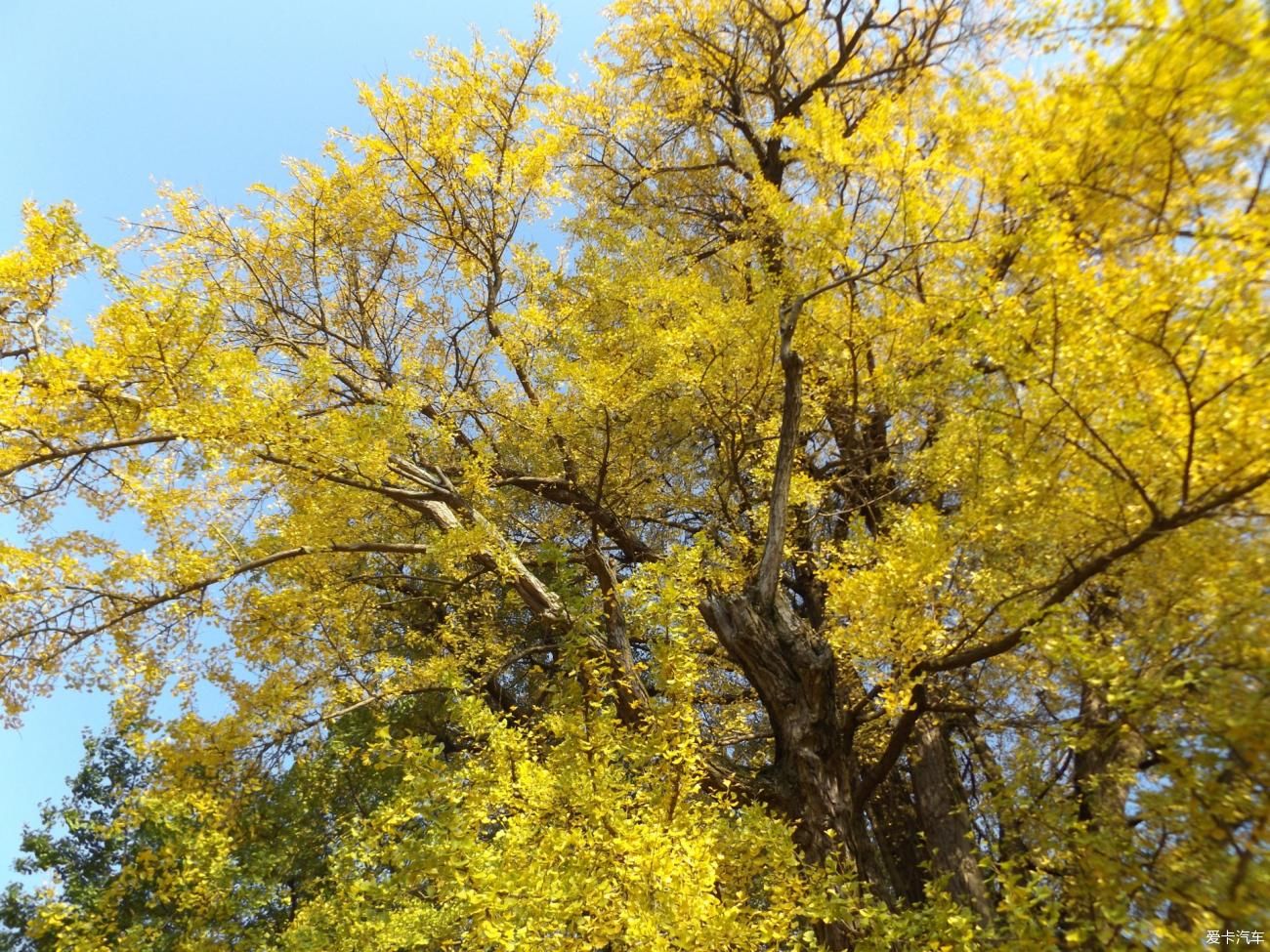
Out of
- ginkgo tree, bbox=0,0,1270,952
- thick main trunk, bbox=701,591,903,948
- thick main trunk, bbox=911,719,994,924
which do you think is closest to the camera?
ginkgo tree, bbox=0,0,1270,952

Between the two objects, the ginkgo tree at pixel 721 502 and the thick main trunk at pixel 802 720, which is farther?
the thick main trunk at pixel 802 720

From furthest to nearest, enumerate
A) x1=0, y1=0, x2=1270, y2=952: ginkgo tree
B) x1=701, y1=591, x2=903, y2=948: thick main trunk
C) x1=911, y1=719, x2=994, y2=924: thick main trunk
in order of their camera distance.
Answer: x1=911, y1=719, x2=994, y2=924: thick main trunk, x1=701, y1=591, x2=903, y2=948: thick main trunk, x1=0, y1=0, x2=1270, y2=952: ginkgo tree

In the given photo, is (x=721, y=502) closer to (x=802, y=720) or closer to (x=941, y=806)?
(x=802, y=720)

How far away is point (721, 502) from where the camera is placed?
19.8 feet

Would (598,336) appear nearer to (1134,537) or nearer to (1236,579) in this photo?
(1134,537)

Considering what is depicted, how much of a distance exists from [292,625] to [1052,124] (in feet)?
21.4

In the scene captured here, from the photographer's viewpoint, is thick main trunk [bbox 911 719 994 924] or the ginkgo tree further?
thick main trunk [bbox 911 719 994 924]

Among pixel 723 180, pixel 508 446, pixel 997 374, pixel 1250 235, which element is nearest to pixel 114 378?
pixel 508 446

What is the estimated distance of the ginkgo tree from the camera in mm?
2418

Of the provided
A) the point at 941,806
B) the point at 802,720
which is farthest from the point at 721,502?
the point at 941,806

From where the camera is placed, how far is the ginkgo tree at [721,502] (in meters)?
2.42

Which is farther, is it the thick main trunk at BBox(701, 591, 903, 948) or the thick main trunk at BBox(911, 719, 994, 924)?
the thick main trunk at BBox(911, 719, 994, 924)

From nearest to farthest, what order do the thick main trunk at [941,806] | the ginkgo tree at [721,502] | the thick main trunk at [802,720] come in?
the ginkgo tree at [721,502], the thick main trunk at [802,720], the thick main trunk at [941,806]

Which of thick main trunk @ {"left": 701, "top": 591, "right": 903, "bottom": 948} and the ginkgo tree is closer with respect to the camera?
the ginkgo tree
